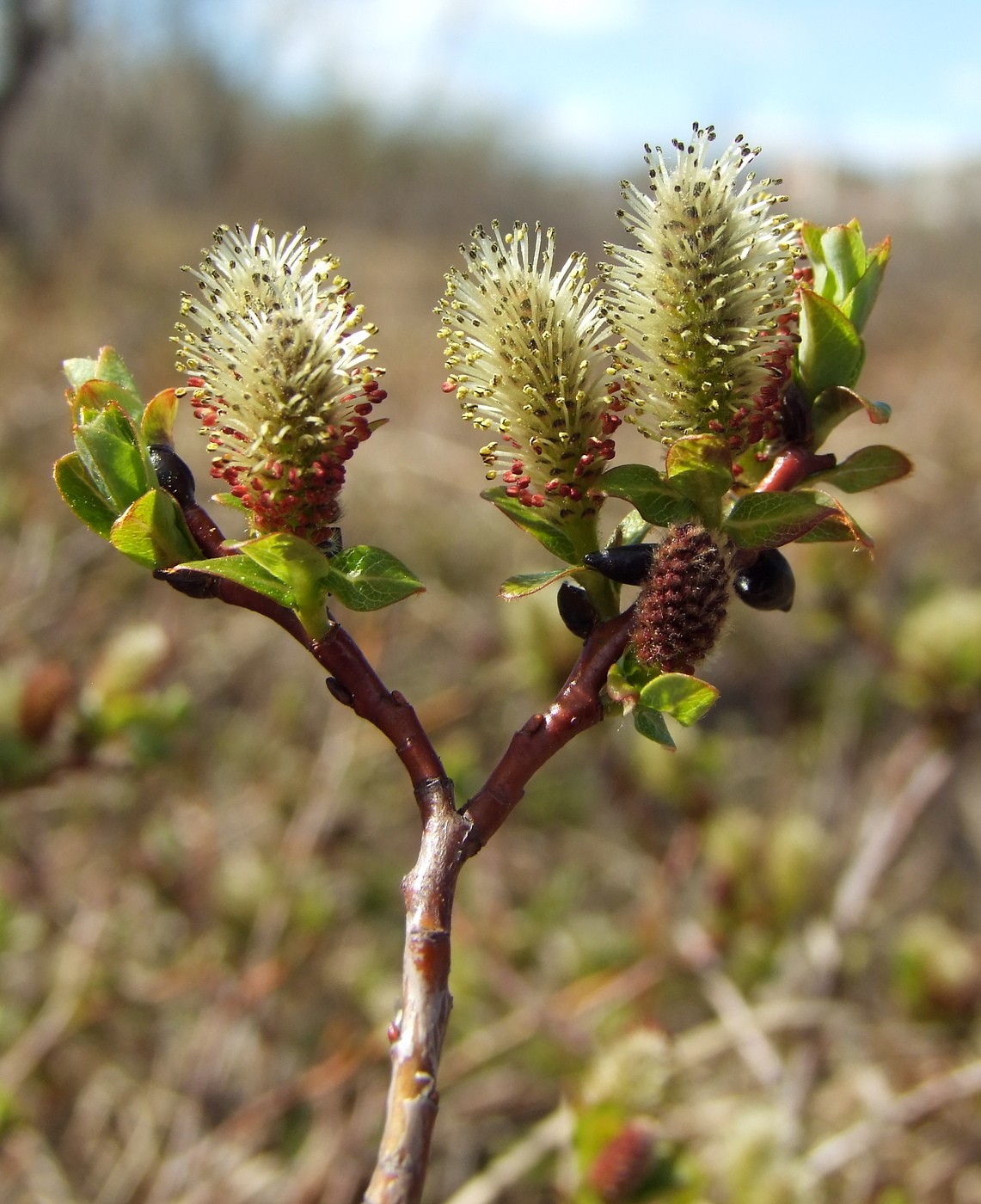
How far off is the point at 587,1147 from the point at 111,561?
10.4 ft

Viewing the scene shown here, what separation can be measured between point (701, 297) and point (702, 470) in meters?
0.13

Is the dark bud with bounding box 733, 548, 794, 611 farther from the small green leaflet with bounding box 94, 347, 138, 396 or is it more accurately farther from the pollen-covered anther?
the small green leaflet with bounding box 94, 347, 138, 396

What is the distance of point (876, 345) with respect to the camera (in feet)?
36.9

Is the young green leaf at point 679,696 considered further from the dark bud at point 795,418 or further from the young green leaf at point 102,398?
the young green leaf at point 102,398

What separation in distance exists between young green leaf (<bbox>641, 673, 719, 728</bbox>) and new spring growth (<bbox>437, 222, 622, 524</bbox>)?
17 centimetres

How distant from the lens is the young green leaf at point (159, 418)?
77 centimetres

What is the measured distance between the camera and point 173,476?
75 cm

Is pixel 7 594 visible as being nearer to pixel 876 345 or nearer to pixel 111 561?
pixel 111 561

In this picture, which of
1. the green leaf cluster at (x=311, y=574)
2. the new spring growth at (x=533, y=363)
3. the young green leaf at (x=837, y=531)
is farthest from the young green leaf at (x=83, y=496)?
the young green leaf at (x=837, y=531)

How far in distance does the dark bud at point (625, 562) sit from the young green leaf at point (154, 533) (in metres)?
0.29

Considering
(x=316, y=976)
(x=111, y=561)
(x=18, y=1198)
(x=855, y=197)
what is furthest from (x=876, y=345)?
(x=855, y=197)

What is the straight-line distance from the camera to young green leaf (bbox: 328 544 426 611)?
2.30ft

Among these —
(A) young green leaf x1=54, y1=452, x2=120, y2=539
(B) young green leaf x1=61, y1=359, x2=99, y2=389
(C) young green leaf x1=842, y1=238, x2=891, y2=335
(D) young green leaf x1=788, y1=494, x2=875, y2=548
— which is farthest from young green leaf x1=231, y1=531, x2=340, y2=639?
(C) young green leaf x1=842, y1=238, x2=891, y2=335

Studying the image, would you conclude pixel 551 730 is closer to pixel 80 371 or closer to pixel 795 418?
pixel 795 418
